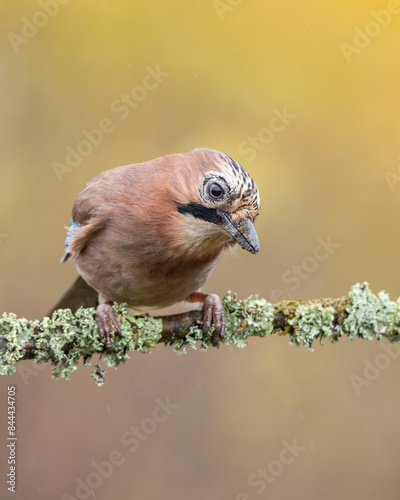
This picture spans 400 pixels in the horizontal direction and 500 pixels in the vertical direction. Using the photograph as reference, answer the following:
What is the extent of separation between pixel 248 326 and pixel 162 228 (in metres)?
0.92

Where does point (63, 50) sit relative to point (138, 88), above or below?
above

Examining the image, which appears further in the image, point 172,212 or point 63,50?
→ point 63,50

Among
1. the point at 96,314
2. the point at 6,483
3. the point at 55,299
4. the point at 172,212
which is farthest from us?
the point at 55,299

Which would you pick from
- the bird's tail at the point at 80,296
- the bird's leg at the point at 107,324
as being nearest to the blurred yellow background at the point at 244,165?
the bird's tail at the point at 80,296

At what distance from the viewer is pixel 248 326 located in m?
4.51

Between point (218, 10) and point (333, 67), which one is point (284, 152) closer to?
point (333, 67)

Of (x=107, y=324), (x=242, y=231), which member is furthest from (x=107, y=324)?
(x=242, y=231)

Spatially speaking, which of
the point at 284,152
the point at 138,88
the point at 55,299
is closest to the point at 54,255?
the point at 55,299

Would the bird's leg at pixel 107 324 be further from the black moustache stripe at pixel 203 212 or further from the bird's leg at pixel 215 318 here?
the black moustache stripe at pixel 203 212

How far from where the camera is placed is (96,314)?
4.38m

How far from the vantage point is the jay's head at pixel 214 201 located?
448cm

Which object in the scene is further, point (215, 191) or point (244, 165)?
point (244, 165)

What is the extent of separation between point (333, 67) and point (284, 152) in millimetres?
1135

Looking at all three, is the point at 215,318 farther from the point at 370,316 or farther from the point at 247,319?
the point at 370,316
